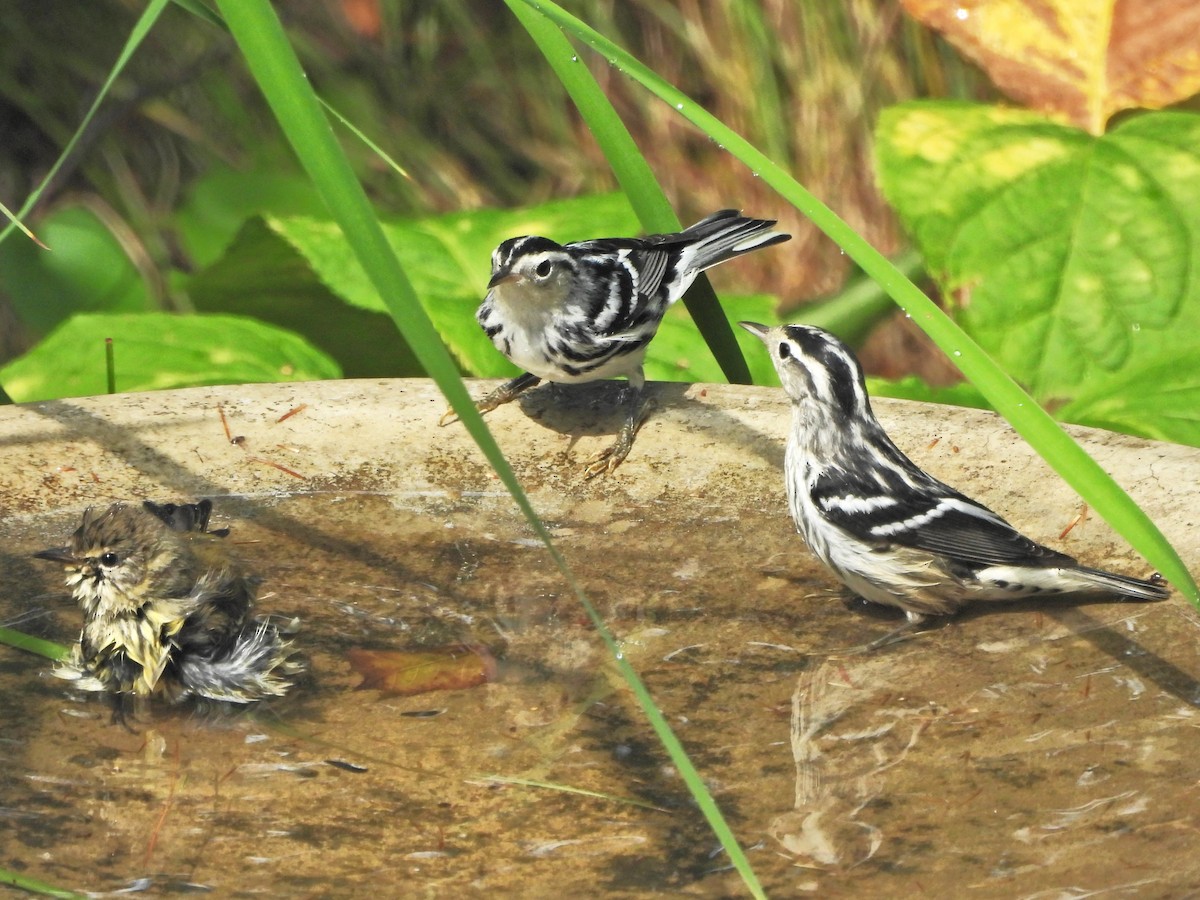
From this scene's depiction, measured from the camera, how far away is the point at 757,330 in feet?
15.4

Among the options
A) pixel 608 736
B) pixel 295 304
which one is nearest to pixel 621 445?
pixel 608 736

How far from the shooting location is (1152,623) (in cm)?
365

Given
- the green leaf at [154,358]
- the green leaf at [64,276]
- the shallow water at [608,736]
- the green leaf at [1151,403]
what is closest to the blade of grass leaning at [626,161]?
the shallow water at [608,736]

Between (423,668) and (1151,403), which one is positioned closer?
(423,668)

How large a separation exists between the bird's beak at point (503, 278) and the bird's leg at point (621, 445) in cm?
70

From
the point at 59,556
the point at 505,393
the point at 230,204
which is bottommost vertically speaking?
the point at 59,556

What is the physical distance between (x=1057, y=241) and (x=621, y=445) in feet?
6.21

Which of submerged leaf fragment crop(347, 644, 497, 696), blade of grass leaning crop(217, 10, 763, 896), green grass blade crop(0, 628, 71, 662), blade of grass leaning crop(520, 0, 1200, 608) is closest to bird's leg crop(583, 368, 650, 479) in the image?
submerged leaf fragment crop(347, 644, 497, 696)

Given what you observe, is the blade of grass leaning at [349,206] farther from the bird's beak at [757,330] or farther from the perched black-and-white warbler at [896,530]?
the bird's beak at [757,330]

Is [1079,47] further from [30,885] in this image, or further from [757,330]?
[30,885]

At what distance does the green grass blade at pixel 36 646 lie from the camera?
339 cm

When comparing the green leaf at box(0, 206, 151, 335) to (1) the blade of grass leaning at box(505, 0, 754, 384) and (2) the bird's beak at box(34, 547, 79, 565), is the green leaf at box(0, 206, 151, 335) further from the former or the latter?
(2) the bird's beak at box(34, 547, 79, 565)

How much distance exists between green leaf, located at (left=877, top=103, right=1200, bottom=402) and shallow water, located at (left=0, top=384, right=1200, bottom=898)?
4.60 ft

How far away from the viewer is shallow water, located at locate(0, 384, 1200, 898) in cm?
279
